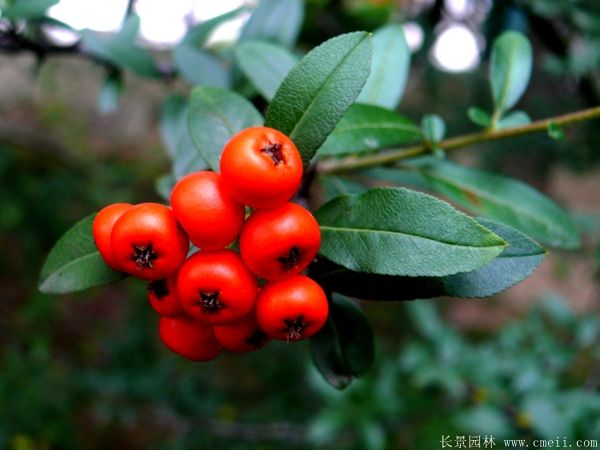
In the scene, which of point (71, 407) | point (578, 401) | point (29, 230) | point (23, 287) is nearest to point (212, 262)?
point (578, 401)

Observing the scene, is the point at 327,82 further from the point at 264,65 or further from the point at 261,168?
the point at 264,65

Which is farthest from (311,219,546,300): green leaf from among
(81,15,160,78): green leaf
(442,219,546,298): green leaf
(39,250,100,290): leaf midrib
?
(81,15,160,78): green leaf

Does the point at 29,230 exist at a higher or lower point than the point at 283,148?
lower

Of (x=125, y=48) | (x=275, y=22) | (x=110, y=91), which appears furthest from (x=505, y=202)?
(x=110, y=91)

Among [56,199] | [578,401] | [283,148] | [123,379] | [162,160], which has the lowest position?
[162,160]

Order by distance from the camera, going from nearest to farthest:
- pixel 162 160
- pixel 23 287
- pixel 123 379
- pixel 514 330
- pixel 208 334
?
pixel 208 334, pixel 514 330, pixel 123 379, pixel 23 287, pixel 162 160

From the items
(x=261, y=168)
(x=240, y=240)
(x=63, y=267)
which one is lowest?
(x=63, y=267)

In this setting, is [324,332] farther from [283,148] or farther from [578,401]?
[578,401]
